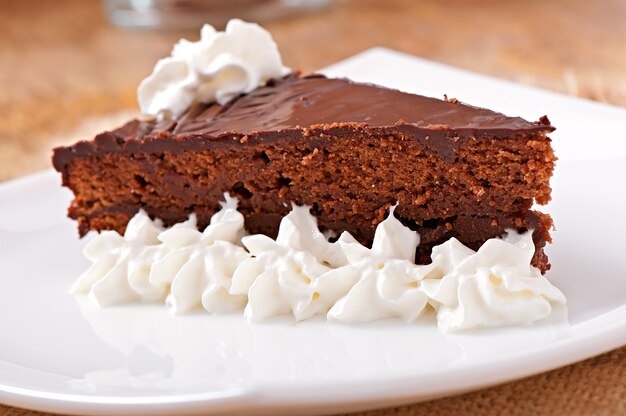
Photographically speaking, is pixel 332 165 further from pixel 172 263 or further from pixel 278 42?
pixel 278 42

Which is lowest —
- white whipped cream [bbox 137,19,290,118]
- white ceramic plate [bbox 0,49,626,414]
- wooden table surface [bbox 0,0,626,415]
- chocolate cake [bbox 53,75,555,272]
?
white ceramic plate [bbox 0,49,626,414]

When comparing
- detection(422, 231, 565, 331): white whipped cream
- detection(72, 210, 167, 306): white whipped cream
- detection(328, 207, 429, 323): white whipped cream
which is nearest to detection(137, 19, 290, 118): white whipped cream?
detection(72, 210, 167, 306): white whipped cream

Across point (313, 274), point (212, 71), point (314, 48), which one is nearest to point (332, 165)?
point (313, 274)

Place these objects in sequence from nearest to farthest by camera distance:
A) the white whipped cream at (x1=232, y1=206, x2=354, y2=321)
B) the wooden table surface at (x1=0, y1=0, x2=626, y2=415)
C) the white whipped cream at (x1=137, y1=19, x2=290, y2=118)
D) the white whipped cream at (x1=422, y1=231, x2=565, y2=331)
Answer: the white whipped cream at (x1=422, y1=231, x2=565, y2=331) → the white whipped cream at (x1=232, y1=206, x2=354, y2=321) → the white whipped cream at (x1=137, y1=19, x2=290, y2=118) → the wooden table surface at (x1=0, y1=0, x2=626, y2=415)

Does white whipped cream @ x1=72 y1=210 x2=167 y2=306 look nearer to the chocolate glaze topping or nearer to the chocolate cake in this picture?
the chocolate cake

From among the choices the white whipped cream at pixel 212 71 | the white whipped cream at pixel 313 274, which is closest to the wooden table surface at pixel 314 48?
the white whipped cream at pixel 212 71

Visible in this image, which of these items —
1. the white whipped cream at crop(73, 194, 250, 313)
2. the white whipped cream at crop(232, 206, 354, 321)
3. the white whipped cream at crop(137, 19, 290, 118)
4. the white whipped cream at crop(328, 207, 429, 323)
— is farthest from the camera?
the white whipped cream at crop(137, 19, 290, 118)

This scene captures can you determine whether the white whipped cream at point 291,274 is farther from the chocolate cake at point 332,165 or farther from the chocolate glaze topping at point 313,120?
the chocolate glaze topping at point 313,120
